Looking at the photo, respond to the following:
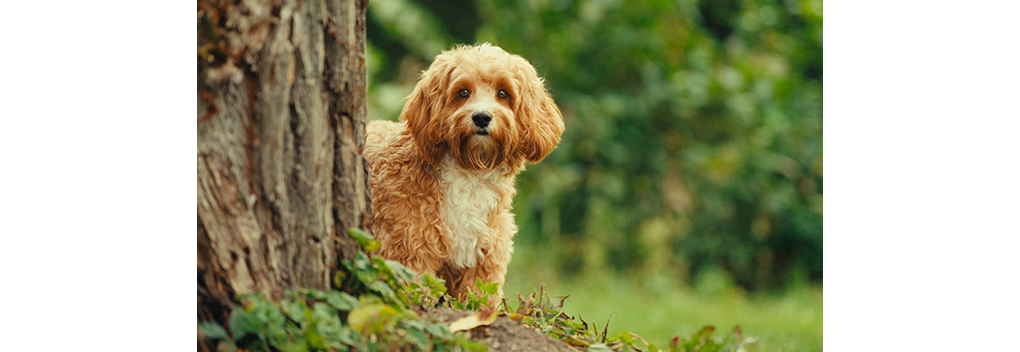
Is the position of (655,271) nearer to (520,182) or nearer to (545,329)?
(520,182)

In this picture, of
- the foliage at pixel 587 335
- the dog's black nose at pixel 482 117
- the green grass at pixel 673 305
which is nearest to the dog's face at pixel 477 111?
the dog's black nose at pixel 482 117

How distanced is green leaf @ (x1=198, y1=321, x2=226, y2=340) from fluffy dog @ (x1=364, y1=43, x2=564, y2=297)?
Answer: 91 centimetres

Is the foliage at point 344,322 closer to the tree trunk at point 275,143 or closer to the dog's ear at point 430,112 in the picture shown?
the tree trunk at point 275,143

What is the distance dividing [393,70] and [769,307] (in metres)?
4.98

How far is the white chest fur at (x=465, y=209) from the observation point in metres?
2.91

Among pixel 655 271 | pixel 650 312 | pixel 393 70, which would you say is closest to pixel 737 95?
pixel 655 271

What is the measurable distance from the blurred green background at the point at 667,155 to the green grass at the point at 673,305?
0.04 meters

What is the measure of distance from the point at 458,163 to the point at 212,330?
1.25 meters

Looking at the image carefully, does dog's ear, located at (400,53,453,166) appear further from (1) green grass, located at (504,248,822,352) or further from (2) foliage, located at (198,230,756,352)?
(1) green grass, located at (504,248,822,352)

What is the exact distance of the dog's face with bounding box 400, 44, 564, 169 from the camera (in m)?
2.84

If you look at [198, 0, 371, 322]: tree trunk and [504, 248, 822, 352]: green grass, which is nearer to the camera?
[198, 0, 371, 322]: tree trunk

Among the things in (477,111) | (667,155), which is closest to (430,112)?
(477,111)

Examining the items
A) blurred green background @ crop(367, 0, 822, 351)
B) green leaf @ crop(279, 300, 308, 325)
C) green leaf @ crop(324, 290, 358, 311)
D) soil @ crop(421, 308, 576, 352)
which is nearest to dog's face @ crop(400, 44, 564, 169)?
soil @ crop(421, 308, 576, 352)

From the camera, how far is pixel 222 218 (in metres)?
1.96
